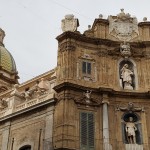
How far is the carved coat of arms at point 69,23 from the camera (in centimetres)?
2944

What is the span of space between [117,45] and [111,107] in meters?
5.54

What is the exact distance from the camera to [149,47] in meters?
29.4

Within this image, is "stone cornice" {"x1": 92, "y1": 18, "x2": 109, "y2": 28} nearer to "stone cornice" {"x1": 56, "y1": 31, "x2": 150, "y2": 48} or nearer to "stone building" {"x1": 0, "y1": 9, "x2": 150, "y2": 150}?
"stone building" {"x1": 0, "y1": 9, "x2": 150, "y2": 150}

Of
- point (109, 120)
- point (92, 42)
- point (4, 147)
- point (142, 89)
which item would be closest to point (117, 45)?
point (92, 42)

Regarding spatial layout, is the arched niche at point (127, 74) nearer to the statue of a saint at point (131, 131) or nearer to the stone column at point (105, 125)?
the stone column at point (105, 125)

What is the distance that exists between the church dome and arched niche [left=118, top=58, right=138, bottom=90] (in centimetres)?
2444

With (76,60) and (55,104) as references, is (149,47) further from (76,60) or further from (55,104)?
(55,104)

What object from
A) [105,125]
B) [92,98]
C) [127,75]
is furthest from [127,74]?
[105,125]

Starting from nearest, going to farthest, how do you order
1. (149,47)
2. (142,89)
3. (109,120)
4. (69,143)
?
1. (69,143)
2. (109,120)
3. (142,89)
4. (149,47)

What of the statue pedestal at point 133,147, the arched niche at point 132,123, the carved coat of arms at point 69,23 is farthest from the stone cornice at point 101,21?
the statue pedestal at point 133,147

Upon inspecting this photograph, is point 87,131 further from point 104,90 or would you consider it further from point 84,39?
point 84,39

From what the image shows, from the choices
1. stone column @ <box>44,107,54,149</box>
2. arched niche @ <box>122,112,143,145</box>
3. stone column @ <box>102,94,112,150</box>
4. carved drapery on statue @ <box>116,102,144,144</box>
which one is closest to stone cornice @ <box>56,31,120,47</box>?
stone column @ <box>102,94,112,150</box>

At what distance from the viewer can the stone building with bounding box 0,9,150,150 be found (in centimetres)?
2509

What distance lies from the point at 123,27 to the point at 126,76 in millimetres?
4718
